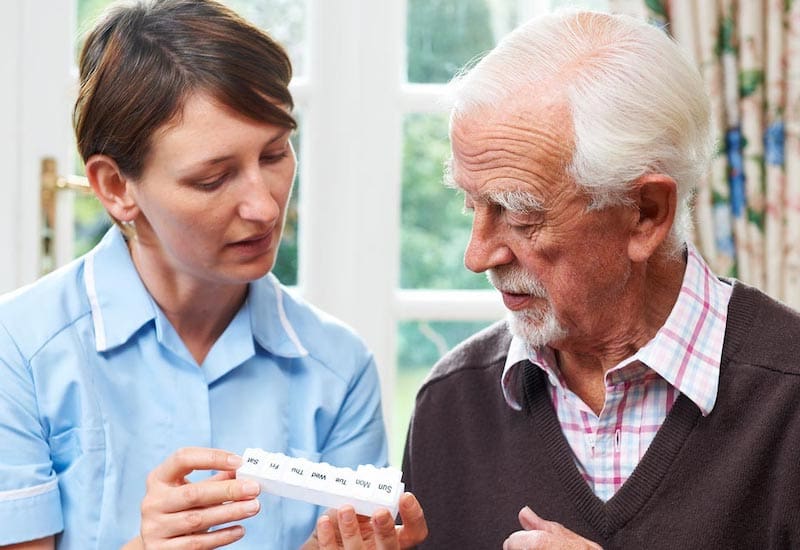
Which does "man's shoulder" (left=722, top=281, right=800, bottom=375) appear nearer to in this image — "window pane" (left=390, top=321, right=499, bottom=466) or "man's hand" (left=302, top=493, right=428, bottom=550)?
"man's hand" (left=302, top=493, right=428, bottom=550)

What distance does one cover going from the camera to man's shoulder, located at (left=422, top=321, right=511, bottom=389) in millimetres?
1771

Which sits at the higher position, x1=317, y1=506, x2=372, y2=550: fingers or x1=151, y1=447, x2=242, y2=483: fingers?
x1=151, y1=447, x2=242, y2=483: fingers

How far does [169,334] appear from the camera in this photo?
67.4 inches

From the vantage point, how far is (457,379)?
178 centimetres

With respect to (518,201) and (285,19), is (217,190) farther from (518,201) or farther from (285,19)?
(285,19)

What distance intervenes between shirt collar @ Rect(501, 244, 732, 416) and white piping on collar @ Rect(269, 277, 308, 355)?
0.36 m

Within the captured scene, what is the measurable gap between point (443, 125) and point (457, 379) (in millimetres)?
1073

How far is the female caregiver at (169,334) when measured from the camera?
157 centimetres

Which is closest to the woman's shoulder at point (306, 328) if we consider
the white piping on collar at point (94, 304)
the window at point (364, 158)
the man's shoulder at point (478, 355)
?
the man's shoulder at point (478, 355)

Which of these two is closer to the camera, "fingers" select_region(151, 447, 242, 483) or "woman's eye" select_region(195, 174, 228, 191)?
"fingers" select_region(151, 447, 242, 483)

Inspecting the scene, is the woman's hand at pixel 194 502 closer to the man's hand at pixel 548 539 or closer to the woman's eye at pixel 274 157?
the man's hand at pixel 548 539

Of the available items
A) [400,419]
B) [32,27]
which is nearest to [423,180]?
[400,419]

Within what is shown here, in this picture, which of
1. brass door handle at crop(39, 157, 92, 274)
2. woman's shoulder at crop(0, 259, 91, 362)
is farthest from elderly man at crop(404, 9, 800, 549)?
brass door handle at crop(39, 157, 92, 274)

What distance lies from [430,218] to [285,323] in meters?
1.01
